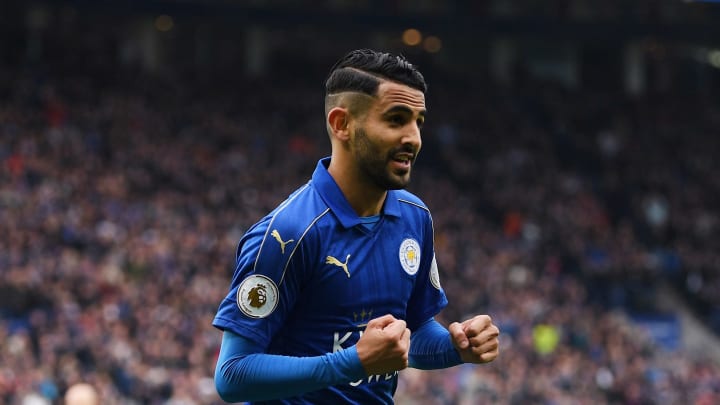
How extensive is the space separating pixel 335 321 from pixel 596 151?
27.4 m

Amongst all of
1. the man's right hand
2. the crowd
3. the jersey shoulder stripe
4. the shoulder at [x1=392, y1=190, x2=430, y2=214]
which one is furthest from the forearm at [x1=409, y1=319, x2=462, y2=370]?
the crowd

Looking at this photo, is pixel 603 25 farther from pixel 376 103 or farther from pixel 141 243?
pixel 376 103

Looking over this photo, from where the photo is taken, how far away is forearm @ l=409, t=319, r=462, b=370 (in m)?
3.62

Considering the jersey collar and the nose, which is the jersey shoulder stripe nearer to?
the jersey collar

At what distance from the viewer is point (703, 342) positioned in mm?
24953

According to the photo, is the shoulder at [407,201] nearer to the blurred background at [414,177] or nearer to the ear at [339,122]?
the ear at [339,122]

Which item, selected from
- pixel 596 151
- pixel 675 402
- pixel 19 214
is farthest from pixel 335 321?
pixel 596 151

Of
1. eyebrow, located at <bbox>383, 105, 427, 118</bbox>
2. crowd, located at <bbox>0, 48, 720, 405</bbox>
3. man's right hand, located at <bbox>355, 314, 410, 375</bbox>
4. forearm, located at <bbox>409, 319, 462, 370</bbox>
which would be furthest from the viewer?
crowd, located at <bbox>0, 48, 720, 405</bbox>

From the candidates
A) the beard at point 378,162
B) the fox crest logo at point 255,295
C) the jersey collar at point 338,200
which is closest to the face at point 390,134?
the beard at point 378,162

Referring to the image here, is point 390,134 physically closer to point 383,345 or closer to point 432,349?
point 383,345

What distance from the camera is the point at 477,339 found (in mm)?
3447

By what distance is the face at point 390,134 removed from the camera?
335 centimetres

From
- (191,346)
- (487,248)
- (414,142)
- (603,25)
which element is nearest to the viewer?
(414,142)

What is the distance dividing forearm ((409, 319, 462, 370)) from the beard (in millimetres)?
551
